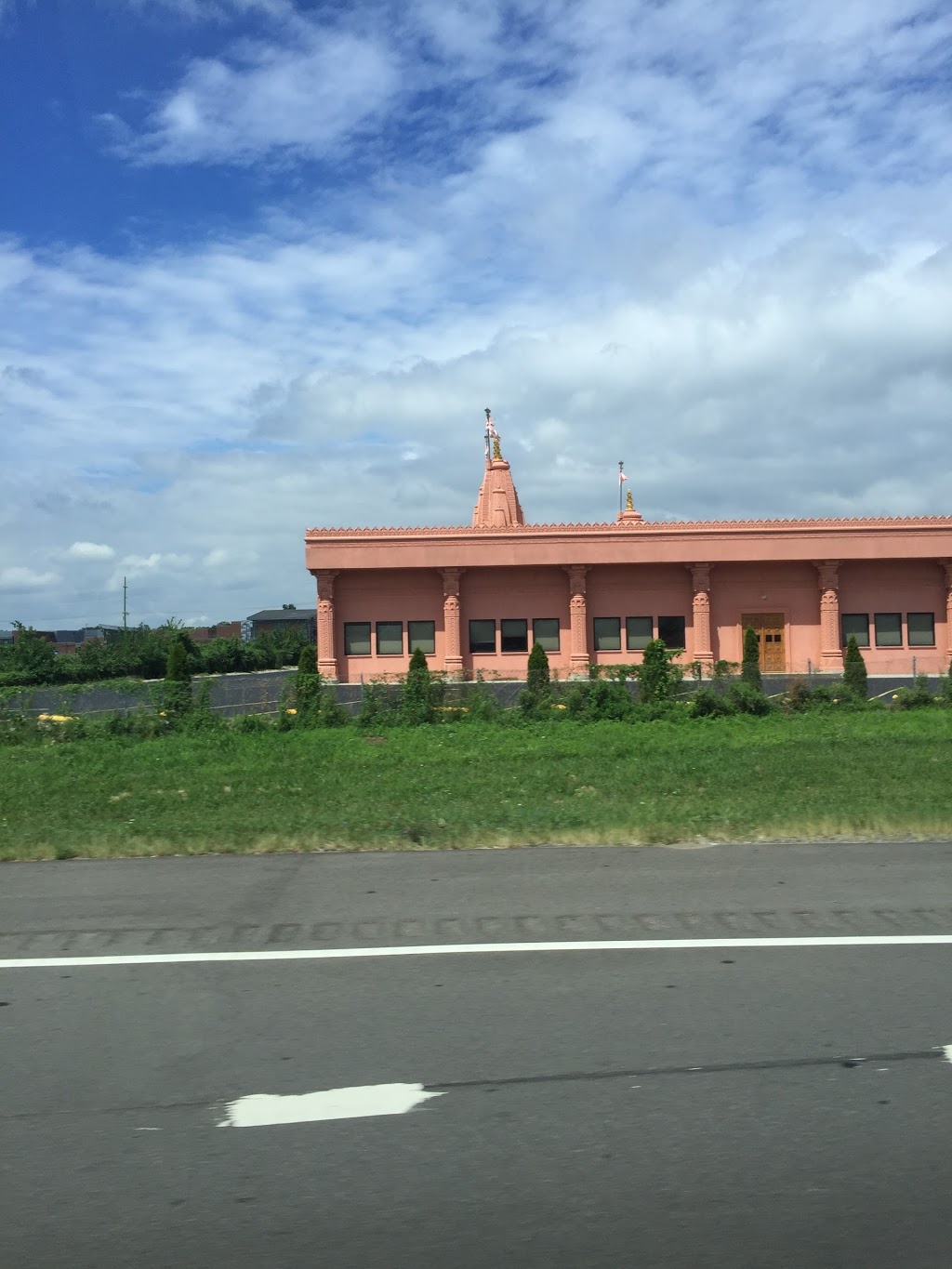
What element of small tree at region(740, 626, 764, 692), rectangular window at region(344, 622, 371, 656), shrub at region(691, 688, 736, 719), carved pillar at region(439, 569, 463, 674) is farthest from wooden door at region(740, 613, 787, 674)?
shrub at region(691, 688, 736, 719)

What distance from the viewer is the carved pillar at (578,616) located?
1598 inches

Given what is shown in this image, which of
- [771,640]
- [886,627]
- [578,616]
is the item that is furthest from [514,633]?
[886,627]

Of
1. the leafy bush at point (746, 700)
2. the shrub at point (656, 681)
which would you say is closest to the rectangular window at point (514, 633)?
the shrub at point (656, 681)

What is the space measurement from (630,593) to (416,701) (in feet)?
58.4

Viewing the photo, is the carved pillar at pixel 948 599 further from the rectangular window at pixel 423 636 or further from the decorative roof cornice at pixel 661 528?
the rectangular window at pixel 423 636

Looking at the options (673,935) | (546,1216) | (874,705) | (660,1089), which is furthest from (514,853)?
(874,705)

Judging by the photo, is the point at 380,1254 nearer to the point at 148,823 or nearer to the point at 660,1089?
the point at 660,1089

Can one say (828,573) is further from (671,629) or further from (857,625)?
(671,629)

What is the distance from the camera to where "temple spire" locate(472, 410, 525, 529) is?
51.9 m

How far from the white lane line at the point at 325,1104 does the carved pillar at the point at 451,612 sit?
118 feet

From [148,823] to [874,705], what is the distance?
21.2m

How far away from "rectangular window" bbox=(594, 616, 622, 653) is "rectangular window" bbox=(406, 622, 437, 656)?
6.06 m

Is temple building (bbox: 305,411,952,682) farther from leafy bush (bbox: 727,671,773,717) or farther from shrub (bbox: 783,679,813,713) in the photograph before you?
leafy bush (bbox: 727,671,773,717)

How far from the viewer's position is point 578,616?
40.8m
